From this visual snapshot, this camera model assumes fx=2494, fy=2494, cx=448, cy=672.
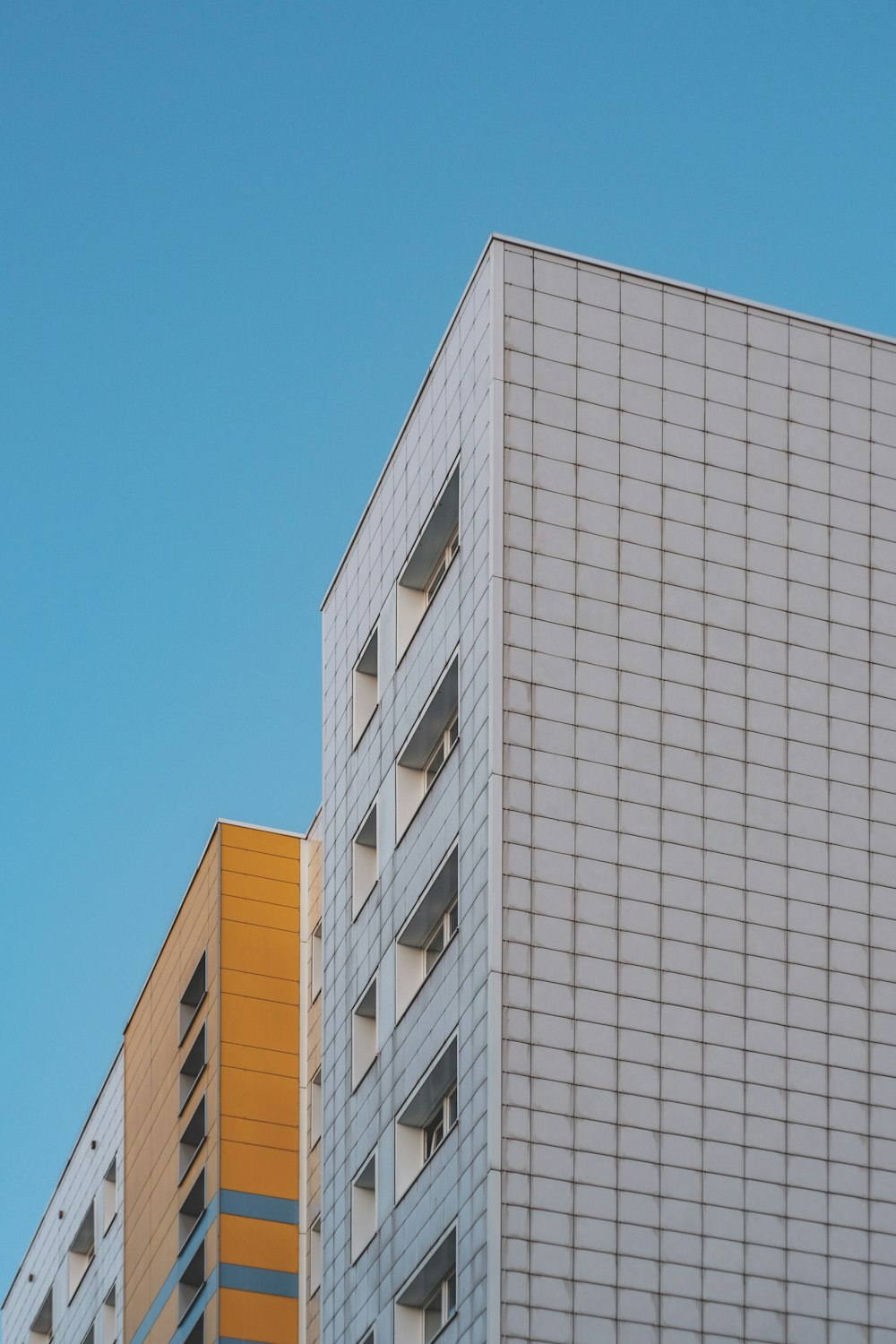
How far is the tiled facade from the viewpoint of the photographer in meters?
40.2

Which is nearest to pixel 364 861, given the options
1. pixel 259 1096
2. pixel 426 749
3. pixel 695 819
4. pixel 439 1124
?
pixel 426 749

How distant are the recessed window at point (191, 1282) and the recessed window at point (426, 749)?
15.3 meters

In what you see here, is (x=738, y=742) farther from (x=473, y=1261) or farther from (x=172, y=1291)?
(x=172, y=1291)

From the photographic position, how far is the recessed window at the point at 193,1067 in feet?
203

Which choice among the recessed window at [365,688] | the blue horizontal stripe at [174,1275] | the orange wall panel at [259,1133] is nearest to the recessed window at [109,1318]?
the blue horizontal stripe at [174,1275]

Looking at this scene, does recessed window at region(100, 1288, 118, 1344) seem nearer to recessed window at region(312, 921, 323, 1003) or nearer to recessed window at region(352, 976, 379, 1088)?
recessed window at region(312, 921, 323, 1003)

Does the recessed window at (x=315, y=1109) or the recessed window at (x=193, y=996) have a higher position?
the recessed window at (x=193, y=996)

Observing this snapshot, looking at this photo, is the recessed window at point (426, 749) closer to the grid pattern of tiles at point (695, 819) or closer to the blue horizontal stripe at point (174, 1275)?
the grid pattern of tiles at point (695, 819)

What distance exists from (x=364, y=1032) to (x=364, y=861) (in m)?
3.73

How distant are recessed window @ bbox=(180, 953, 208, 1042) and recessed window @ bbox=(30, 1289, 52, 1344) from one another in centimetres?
2230

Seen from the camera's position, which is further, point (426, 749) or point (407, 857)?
point (426, 749)

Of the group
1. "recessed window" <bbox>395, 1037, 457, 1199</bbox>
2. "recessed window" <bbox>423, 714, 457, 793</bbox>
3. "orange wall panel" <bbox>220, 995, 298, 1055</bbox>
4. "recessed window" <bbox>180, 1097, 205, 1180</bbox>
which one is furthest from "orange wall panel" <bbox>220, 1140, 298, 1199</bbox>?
"recessed window" <bbox>423, 714, 457, 793</bbox>

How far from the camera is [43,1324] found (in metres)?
83.8

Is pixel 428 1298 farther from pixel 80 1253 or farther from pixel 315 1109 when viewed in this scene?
pixel 80 1253
